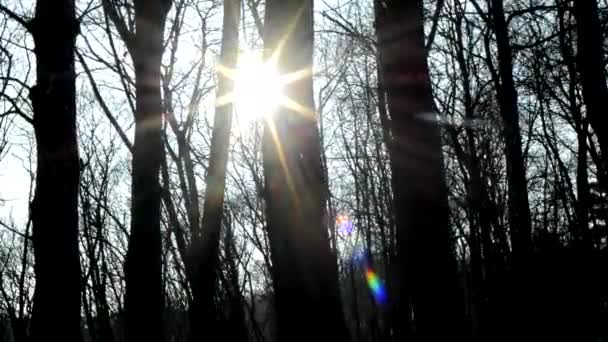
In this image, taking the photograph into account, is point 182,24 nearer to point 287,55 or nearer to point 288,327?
point 287,55

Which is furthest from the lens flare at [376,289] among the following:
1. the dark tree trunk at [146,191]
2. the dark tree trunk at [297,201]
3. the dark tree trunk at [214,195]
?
the dark tree trunk at [297,201]

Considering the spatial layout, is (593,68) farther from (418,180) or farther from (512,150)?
(418,180)

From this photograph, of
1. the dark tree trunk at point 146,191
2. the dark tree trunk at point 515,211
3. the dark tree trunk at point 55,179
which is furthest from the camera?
the dark tree trunk at point 515,211

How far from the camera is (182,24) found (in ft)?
37.9

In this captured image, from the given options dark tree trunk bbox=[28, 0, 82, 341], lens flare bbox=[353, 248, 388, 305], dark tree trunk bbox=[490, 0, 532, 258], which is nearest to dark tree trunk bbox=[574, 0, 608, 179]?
dark tree trunk bbox=[490, 0, 532, 258]

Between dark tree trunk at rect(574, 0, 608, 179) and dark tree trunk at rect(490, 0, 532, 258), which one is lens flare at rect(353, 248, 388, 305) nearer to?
dark tree trunk at rect(490, 0, 532, 258)

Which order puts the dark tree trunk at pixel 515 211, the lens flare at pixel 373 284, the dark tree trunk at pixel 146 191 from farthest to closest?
the lens flare at pixel 373 284 → the dark tree trunk at pixel 515 211 → the dark tree trunk at pixel 146 191

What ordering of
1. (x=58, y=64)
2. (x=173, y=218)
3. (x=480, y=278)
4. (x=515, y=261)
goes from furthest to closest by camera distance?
(x=480, y=278) → (x=173, y=218) → (x=515, y=261) → (x=58, y=64)

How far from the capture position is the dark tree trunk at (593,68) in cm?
795

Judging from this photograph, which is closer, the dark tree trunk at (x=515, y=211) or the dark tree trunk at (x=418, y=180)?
the dark tree trunk at (x=418, y=180)

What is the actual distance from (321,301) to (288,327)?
25 centimetres

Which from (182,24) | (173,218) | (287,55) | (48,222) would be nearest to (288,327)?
(287,55)

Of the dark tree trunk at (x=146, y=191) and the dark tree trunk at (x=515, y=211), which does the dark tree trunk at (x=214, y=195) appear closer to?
the dark tree trunk at (x=146, y=191)

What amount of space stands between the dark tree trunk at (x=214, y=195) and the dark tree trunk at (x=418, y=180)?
5.63 ft
